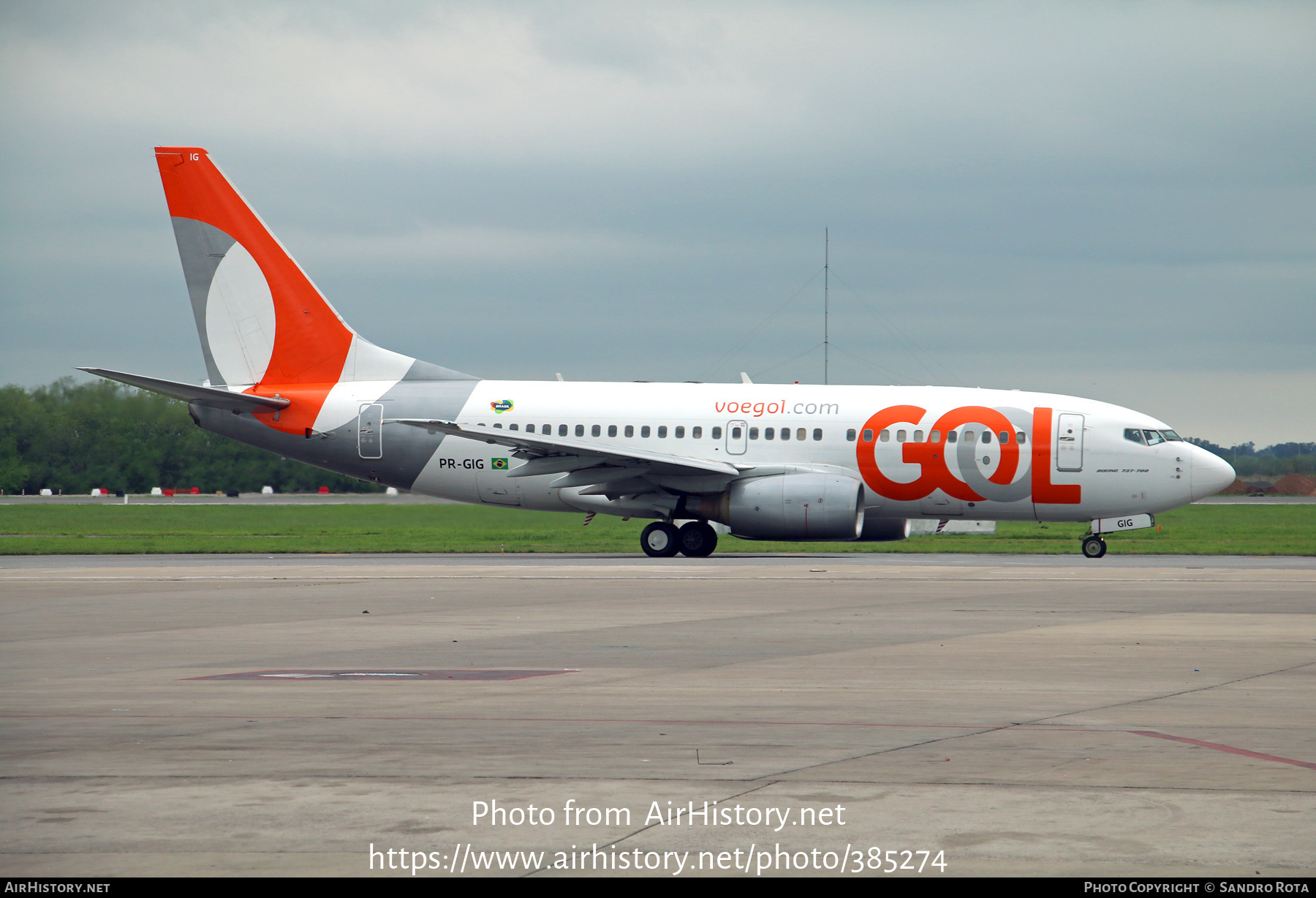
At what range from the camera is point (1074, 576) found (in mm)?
22984

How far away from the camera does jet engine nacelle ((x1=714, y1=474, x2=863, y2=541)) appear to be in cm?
2883

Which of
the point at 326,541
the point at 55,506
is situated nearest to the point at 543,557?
the point at 326,541

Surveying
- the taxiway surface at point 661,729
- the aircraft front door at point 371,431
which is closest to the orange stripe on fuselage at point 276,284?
the aircraft front door at point 371,431

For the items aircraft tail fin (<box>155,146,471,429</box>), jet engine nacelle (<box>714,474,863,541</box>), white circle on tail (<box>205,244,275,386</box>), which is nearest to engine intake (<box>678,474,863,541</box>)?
jet engine nacelle (<box>714,474,863,541</box>)

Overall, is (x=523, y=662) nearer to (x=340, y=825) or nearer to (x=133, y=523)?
(x=340, y=825)

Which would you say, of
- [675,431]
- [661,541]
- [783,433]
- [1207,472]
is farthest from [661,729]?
[1207,472]

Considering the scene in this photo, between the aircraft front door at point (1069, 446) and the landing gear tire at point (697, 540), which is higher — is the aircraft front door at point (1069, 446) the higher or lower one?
the higher one

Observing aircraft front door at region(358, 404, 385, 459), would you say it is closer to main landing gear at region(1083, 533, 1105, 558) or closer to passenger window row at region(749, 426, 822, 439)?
passenger window row at region(749, 426, 822, 439)

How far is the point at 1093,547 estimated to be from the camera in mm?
29750

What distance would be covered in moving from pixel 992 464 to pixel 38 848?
26.2 meters

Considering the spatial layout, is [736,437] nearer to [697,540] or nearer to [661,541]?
[697,540]

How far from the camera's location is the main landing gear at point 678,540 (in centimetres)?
3047

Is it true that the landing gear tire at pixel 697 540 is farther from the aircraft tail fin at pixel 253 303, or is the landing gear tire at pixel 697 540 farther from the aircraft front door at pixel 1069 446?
the aircraft front door at pixel 1069 446

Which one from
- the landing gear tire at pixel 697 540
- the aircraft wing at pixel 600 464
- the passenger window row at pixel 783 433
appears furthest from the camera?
the passenger window row at pixel 783 433
